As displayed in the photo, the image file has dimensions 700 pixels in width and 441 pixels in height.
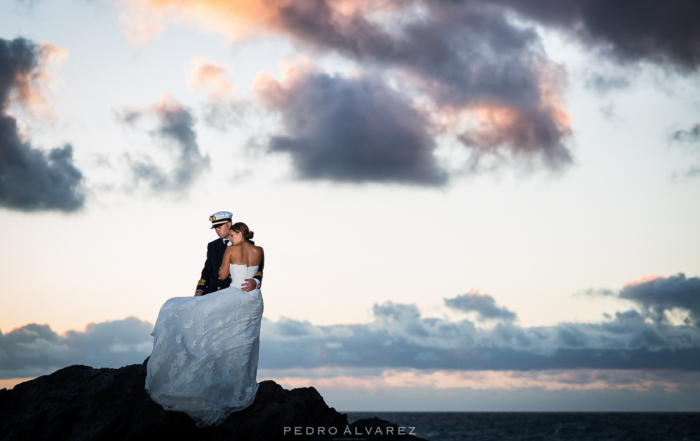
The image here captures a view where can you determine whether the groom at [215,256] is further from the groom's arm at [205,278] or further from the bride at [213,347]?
the bride at [213,347]

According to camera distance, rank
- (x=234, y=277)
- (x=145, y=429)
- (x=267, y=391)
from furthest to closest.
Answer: (x=267, y=391) → (x=234, y=277) → (x=145, y=429)

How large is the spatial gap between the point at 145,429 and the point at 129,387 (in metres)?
1.14

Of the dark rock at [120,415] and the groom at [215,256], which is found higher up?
the groom at [215,256]

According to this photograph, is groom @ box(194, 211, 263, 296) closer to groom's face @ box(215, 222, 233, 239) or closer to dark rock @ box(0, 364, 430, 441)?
groom's face @ box(215, 222, 233, 239)

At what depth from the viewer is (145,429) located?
1189 centimetres

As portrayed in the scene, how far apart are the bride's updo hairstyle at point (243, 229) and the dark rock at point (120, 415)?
12.2ft

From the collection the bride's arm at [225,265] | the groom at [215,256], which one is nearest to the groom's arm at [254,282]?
the bride's arm at [225,265]

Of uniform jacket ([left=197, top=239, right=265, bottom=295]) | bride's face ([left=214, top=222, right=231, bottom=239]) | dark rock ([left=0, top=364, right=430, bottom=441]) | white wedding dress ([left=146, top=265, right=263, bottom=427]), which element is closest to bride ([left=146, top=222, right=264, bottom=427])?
white wedding dress ([left=146, top=265, right=263, bottom=427])

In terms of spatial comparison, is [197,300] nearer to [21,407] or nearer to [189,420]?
[189,420]

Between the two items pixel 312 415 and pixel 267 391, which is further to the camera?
A: pixel 312 415

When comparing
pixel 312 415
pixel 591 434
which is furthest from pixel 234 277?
pixel 591 434

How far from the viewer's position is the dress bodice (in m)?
12.6

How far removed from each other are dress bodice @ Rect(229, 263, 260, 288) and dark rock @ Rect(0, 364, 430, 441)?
8.92 ft

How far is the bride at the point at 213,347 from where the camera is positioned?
11.9 meters
